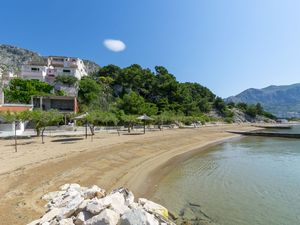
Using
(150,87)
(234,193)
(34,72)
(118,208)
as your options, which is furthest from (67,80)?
(118,208)

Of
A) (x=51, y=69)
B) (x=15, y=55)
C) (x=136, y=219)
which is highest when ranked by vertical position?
(x=15, y=55)

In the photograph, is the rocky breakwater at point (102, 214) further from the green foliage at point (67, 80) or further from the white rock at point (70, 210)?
the green foliage at point (67, 80)

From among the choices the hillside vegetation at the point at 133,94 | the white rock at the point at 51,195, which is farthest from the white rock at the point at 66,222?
the hillside vegetation at the point at 133,94

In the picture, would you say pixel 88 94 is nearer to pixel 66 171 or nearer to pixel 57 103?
pixel 57 103

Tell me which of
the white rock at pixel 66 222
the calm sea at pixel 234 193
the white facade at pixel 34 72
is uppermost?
the white facade at pixel 34 72

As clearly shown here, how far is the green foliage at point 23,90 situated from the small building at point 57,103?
7.75 ft

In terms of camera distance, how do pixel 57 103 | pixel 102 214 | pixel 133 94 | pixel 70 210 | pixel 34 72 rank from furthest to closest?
pixel 34 72 → pixel 133 94 → pixel 57 103 → pixel 70 210 → pixel 102 214

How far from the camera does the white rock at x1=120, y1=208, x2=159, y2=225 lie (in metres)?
6.68

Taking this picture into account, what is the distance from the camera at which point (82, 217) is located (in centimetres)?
722

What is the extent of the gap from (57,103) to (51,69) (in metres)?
25.4

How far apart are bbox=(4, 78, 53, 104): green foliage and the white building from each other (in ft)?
32.2

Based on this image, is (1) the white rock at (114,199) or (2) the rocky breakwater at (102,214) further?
(1) the white rock at (114,199)

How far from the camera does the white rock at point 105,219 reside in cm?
677

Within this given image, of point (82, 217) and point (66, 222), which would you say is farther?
point (82, 217)
